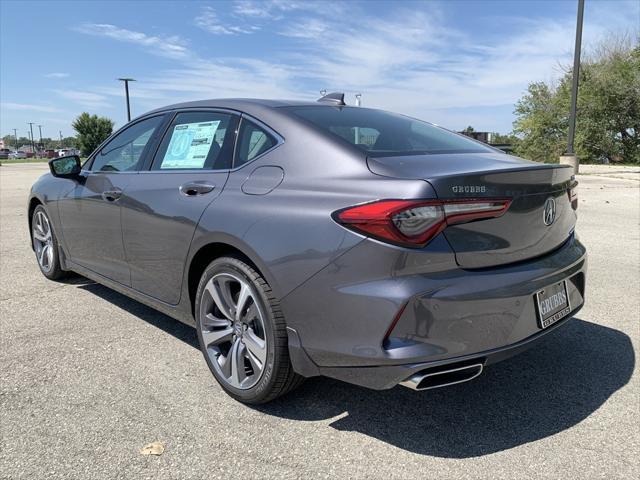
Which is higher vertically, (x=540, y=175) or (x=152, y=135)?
(x=152, y=135)

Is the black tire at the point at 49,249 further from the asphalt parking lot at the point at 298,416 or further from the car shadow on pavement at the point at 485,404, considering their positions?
the car shadow on pavement at the point at 485,404

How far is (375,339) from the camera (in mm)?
2197

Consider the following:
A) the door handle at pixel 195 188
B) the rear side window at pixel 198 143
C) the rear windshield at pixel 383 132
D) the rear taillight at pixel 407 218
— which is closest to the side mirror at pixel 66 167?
the rear side window at pixel 198 143

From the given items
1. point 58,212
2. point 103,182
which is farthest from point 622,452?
point 58,212

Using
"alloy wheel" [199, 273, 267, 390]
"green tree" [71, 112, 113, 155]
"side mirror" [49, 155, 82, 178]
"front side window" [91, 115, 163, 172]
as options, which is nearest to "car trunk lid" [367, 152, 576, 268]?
"alloy wheel" [199, 273, 267, 390]

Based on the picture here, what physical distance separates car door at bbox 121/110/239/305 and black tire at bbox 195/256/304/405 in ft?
1.34

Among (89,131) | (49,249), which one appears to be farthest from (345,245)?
(89,131)

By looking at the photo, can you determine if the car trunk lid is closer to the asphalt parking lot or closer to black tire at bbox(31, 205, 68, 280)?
the asphalt parking lot

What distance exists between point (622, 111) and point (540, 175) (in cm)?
3083

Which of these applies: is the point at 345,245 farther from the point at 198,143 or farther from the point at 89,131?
the point at 89,131

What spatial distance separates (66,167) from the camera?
172 inches

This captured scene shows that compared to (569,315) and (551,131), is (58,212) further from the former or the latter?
(551,131)

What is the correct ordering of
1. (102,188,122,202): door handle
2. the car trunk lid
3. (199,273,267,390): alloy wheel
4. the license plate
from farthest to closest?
(102,188,122,202): door handle → (199,273,267,390): alloy wheel → the license plate → the car trunk lid

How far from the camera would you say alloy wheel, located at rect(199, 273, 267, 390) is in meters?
2.69
